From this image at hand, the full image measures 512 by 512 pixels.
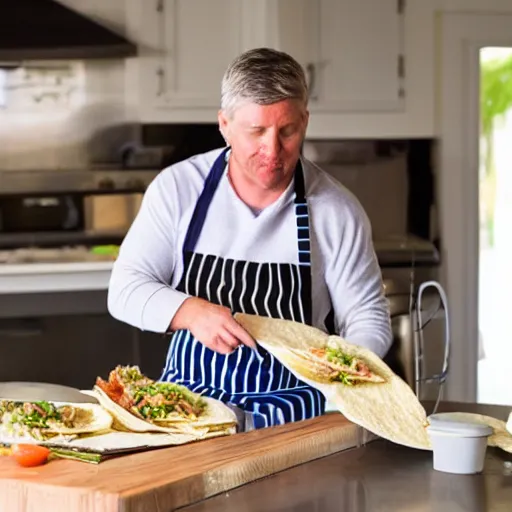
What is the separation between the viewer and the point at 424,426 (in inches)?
76.7

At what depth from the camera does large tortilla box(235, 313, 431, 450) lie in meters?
1.93

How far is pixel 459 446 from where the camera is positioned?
1765mm

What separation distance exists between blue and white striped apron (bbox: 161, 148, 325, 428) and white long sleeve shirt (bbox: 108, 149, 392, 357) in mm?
16

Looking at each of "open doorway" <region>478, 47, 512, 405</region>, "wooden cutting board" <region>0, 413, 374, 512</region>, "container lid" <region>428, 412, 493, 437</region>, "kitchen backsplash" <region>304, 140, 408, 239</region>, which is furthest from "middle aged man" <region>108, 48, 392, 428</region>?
"open doorway" <region>478, 47, 512, 405</region>

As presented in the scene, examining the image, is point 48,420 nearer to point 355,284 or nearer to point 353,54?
point 355,284

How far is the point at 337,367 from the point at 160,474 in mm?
486

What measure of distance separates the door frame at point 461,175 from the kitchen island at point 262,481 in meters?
2.78

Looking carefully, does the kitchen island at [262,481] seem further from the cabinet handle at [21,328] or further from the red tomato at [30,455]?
the cabinet handle at [21,328]

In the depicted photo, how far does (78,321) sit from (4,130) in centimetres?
87

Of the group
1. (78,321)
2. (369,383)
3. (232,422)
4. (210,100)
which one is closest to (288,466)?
(232,422)

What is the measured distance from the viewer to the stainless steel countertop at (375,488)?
62.9 inches

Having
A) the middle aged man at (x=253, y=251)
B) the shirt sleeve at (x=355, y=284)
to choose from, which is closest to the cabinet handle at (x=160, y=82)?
the middle aged man at (x=253, y=251)

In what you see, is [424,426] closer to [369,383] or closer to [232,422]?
[369,383]

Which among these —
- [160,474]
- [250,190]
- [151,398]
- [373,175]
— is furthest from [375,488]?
[373,175]
